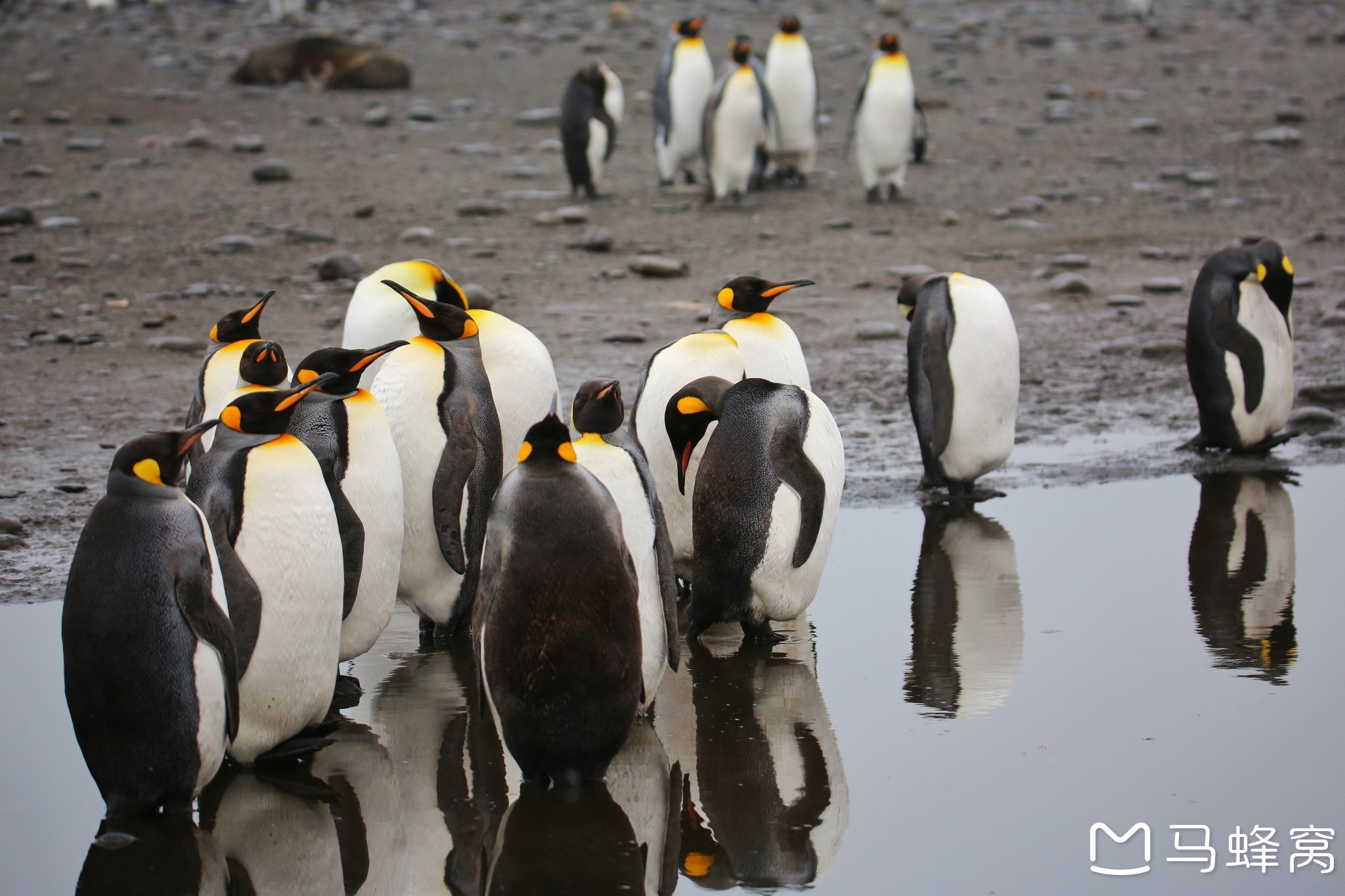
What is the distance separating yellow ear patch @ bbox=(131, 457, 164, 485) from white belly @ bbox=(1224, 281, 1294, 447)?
4.52 metres

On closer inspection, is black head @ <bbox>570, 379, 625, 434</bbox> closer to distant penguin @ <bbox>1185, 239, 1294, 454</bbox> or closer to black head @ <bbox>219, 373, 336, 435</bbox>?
black head @ <bbox>219, 373, 336, 435</bbox>

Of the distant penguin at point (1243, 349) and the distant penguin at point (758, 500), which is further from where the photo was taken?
the distant penguin at point (1243, 349)

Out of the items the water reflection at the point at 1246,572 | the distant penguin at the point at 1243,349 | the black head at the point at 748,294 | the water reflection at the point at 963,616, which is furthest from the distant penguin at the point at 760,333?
the distant penguin at the point at 1243,349

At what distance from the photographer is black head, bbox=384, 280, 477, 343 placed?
14.7 feet

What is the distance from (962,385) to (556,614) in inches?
118

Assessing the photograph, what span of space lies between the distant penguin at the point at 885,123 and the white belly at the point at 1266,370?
6.01 meters

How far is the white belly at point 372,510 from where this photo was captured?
13.0 feet

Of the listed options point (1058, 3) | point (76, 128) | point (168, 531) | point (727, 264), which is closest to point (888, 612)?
point (168, 531)

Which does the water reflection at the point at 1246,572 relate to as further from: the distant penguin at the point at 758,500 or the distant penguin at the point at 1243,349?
the distant penguin at the point at 758,500

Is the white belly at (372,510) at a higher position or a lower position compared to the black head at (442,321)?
lower

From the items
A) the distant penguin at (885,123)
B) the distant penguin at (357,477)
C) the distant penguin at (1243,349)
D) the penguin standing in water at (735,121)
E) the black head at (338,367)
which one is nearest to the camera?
the distant penguin at (357,477)

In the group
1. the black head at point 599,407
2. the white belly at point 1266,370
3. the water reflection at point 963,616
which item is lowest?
the water reflection at point 963,616

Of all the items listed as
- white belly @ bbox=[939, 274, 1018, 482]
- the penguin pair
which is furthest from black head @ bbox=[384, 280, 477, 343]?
the penguin pair

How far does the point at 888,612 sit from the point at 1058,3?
22058 mm
